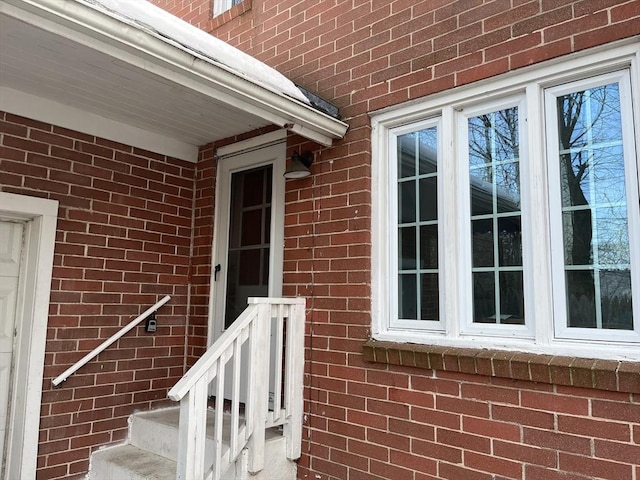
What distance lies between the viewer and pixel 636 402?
2.18 meters

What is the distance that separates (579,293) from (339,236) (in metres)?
1.50

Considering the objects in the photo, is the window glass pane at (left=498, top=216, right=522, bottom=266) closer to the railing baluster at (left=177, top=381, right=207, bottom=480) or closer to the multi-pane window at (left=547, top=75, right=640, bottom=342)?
the multi-pane window at (left=547, top=75, right=640, bottom=342)

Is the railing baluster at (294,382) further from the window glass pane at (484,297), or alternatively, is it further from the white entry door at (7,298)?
the white entry door at (7,298)

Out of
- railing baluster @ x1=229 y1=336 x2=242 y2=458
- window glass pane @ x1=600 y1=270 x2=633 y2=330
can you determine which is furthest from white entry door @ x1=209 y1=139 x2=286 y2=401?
window glass pane @ x1=600 y1=270 x2=633 y2=330

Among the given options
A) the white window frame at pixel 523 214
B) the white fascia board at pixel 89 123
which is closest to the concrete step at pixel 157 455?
the white window frame at pixel 523 214

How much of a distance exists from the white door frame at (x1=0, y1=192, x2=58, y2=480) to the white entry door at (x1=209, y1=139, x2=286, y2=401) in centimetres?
131

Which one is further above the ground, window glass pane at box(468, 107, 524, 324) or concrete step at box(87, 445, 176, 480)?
window glass pane at box(468, 107, 524, 324)

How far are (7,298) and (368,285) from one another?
258cm

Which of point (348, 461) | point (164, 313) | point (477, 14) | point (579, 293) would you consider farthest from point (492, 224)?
point (164, 313)

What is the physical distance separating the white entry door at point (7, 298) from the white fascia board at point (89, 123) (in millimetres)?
811

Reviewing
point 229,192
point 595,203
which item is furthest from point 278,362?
point 595,203

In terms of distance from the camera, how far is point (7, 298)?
348 cm

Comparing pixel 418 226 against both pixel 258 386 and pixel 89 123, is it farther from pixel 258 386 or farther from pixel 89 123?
pixel 89 123

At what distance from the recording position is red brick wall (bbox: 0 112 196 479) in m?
3.49
